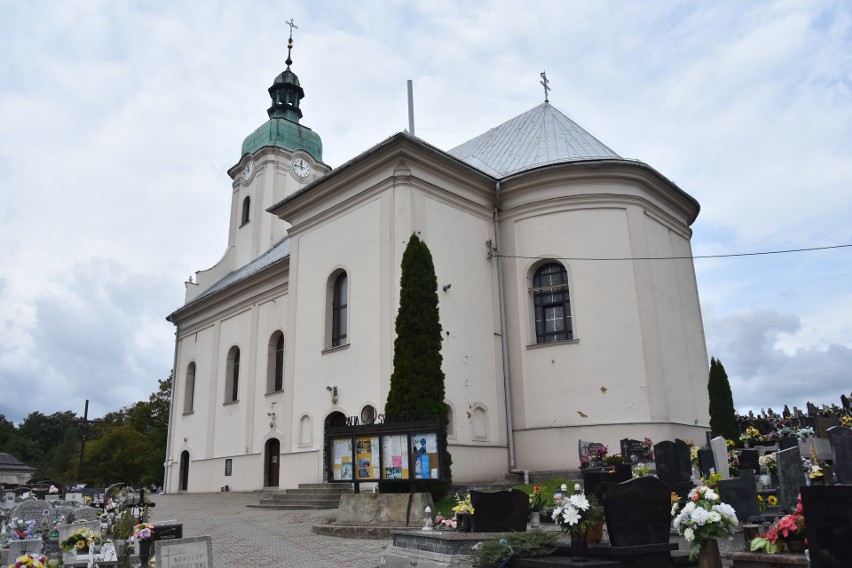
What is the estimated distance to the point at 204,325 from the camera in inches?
1186

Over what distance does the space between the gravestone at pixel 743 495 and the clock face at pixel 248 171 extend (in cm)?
2863

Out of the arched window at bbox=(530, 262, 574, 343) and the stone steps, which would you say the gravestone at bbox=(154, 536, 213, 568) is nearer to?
the stone steps

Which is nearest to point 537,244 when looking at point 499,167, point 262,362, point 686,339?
point 499,167

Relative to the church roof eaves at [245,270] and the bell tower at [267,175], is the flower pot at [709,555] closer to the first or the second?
the church roof eaves at [245,270]

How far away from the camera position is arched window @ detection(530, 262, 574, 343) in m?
19.4

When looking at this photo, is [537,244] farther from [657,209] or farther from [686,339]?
[686,339]

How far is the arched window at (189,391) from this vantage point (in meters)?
30.2

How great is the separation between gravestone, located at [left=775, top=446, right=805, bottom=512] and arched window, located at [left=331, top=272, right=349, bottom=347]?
1243 cm

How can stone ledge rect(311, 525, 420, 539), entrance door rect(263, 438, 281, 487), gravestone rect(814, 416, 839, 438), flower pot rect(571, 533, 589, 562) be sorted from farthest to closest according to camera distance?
entrance door rect(263, 438, 281, 487), gravestone rect(814, 416, 839, 438), stone ledge rect(311, 525, 420, 539), flower pot rect(571, 533, 589, 562)

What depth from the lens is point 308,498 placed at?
17016 mm

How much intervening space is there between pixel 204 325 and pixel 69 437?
61772 mm

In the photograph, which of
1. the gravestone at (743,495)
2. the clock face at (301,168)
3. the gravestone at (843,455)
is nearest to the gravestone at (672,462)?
the gravestone at (743,495)

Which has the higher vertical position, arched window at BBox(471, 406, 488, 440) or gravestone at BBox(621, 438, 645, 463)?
arched window at BBox(471, 406, 488, 440)

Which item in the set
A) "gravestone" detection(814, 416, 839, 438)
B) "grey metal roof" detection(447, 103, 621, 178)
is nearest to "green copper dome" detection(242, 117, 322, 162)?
"grey metal roof" detection(447, 103, 621, 178)
